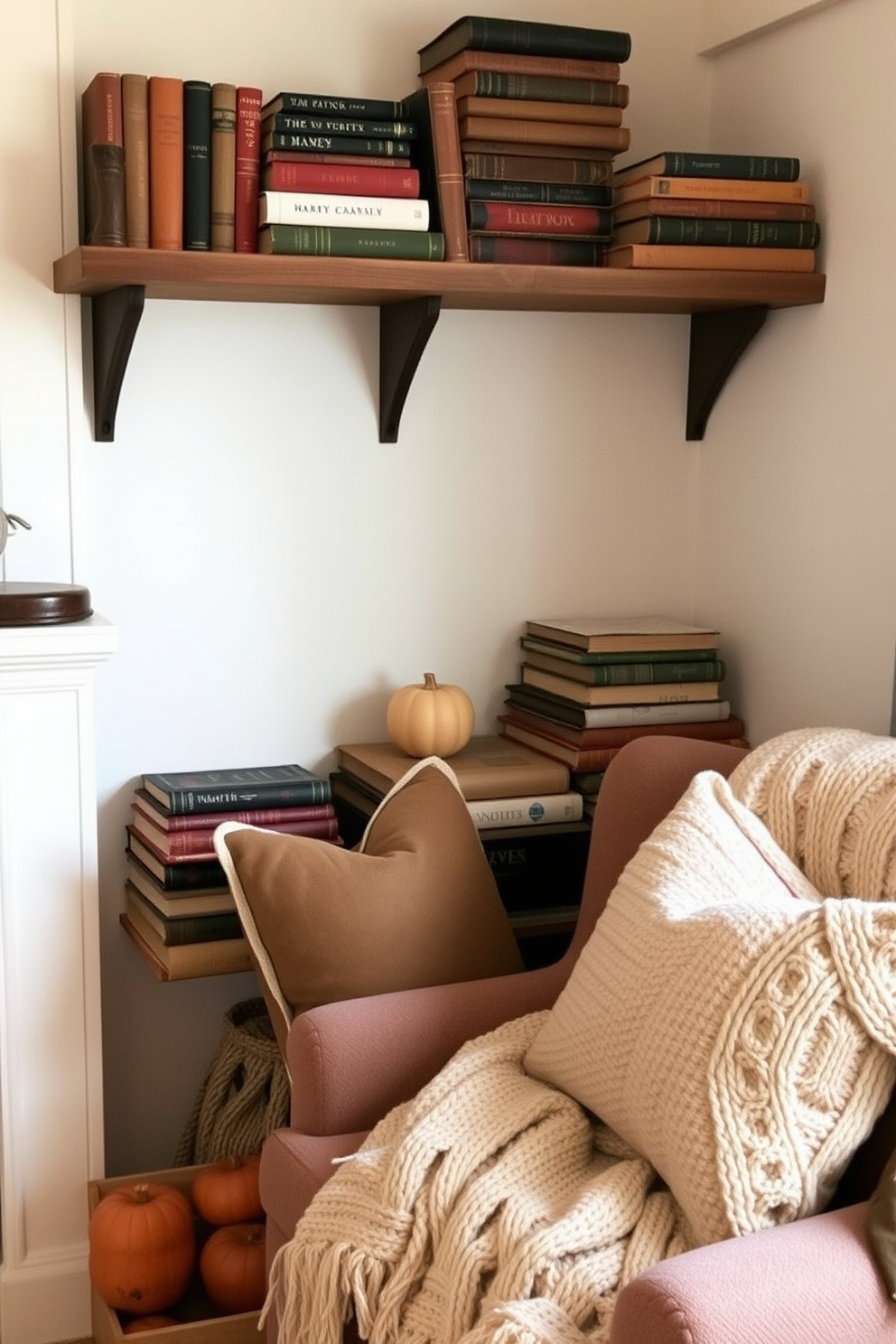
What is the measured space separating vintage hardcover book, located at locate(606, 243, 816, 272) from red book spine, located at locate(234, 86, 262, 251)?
1.74ft

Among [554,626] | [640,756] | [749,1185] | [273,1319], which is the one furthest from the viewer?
[554,626]

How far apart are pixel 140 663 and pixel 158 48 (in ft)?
2.94

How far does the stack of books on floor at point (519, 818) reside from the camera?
224 cm

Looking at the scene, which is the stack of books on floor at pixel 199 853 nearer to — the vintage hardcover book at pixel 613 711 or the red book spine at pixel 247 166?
the vintage hardcover book at pixel 613 711

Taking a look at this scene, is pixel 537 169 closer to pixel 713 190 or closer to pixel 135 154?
pixel 713 190

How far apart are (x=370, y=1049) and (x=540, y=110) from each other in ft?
4.24

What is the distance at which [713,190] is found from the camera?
7.15 ft

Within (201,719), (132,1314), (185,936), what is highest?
(201,719)

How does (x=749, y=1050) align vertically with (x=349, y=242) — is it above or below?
below

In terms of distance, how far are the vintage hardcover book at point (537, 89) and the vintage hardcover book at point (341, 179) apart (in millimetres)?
152

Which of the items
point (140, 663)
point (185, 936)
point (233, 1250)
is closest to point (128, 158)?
point (140, 663)

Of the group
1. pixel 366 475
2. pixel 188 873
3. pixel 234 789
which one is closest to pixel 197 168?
pixel 366 475

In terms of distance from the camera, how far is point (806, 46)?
2256 mm

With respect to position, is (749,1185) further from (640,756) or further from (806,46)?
(806,46)
